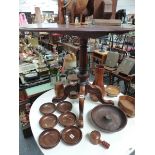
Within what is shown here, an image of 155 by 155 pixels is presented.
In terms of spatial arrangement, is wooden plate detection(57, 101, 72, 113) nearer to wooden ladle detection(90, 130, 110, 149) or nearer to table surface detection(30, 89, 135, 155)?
table surface detection(30, 89, 135, 155)

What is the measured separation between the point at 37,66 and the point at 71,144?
128 centimetres

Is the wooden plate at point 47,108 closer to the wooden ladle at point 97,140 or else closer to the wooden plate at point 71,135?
the wooden plate at point 71,135

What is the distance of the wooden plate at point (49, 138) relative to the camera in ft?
2.11

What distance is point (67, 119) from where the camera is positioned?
0.79 meters

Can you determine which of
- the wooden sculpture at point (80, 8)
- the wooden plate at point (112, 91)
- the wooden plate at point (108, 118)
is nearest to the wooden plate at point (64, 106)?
the wooden plate at point (108, 118)

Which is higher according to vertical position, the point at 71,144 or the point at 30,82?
the point at 30,82

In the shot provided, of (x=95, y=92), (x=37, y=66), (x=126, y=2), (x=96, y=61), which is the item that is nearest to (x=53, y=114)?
(x=95, y=92)

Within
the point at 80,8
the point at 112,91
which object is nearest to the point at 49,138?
the point at 112,91

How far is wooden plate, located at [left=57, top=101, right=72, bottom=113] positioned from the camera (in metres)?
0.87

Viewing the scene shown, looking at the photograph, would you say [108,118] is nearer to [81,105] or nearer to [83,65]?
[81,105]

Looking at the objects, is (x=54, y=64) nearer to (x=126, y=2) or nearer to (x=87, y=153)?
(x=87, y=153)

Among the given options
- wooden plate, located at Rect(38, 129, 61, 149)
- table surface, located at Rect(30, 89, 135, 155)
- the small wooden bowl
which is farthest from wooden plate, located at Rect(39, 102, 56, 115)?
the small wooden bowl

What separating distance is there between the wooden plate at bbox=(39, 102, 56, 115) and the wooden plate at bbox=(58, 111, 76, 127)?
3.5 inches
